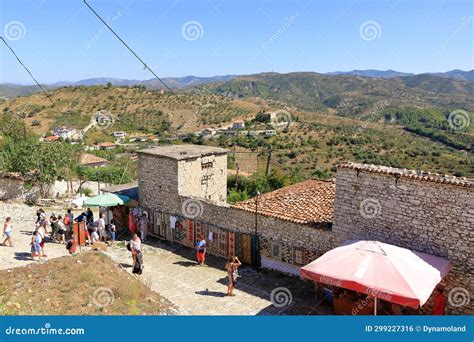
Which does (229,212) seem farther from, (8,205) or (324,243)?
(8,205)

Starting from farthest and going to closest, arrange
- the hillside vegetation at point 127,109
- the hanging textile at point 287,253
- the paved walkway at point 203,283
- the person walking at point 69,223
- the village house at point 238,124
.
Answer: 1. the hillside vegetation at point 127,109
2. the village house at point 238,124
3. the person walking at point 69,223
4. the hanging textile at point 287,253
5. the paved walkway at point 203,283

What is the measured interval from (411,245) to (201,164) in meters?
9.31

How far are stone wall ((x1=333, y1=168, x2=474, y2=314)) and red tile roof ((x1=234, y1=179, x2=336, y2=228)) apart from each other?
123 cm

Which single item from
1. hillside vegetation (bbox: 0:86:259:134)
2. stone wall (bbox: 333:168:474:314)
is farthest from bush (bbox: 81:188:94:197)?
hillside vegetation (bbox: 0:86:259:134)

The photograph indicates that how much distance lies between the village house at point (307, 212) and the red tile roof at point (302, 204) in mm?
35

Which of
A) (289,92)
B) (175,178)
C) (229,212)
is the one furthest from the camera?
(289,92)

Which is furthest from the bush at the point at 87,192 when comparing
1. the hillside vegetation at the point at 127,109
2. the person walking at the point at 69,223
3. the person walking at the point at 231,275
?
the hillside vegetation at the point at 127,109

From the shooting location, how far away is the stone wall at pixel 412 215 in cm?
1052

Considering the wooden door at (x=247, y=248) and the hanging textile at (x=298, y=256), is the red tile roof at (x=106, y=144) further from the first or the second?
the hanging textile at (x=298, y=256)

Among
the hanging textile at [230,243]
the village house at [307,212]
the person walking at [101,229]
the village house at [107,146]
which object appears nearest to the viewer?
the village house at [307,212]

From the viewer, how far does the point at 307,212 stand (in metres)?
14.7

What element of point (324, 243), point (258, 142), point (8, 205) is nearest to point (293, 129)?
point (258, 142)

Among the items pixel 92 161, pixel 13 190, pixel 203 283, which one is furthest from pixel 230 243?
pixel 92 161

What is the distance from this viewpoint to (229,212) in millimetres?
15492
